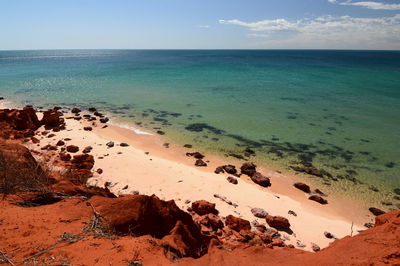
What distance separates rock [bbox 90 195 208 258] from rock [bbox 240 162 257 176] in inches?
295

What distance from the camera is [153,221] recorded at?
20.8 feet

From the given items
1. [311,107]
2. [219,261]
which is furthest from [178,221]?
[311,107]

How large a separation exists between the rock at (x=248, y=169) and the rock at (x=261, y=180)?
0.43m

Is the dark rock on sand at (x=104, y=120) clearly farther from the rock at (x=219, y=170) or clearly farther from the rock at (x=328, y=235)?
the rock at (x=328, y=235)

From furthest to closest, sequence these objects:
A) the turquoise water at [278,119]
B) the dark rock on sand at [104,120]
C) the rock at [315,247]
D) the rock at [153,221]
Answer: the dark rock on sand at [104,120]
the turquoise water at [278,119]
the rock at [315,247]
the rock at [153,221]

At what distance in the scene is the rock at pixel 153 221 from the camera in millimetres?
5895

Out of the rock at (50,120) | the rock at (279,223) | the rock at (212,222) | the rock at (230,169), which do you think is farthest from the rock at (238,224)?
the rock at (50,120)

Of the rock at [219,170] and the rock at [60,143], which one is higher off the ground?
the rock at [60,143]

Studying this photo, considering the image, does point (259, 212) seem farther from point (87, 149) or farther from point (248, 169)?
point (87, 149)

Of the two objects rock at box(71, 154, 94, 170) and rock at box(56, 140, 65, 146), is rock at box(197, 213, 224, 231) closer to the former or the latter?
rock at box(71, 154, 94, 170)

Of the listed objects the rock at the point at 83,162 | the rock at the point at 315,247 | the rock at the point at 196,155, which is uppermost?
the rock at the point at 83,162

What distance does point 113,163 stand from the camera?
13219mm

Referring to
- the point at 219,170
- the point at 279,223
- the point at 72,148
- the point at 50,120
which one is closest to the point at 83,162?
the point at 72,148

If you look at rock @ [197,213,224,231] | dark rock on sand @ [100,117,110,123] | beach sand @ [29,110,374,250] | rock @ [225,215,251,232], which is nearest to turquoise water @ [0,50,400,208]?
dark rock on sand @ [100,117,110,123]
